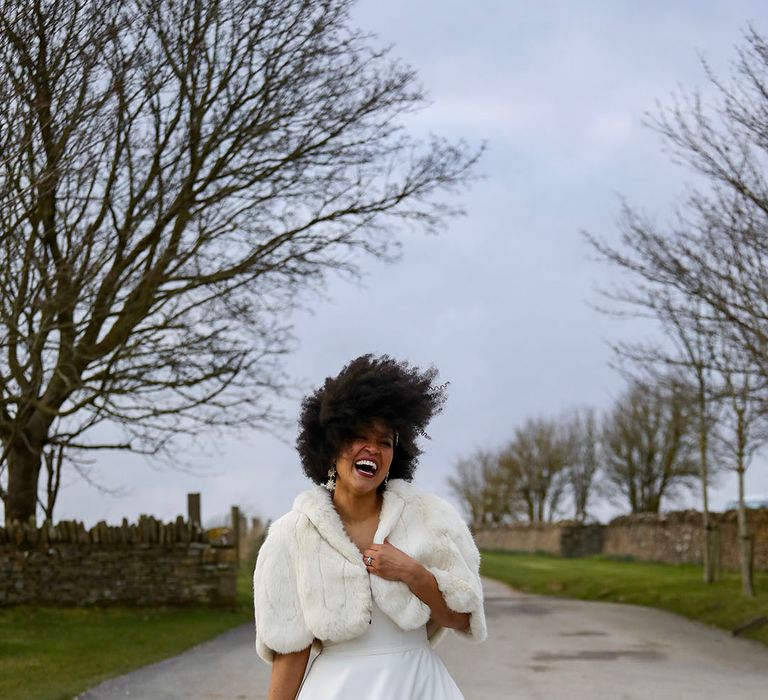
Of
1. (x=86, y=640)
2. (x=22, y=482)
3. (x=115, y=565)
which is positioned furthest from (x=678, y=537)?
(x=86, y=640)

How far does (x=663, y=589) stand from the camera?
24.5 meters

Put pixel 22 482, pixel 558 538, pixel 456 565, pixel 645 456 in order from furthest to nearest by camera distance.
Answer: pixel 645 456 < pixel 558 538 < pixel 22 482 < pixel 456 565

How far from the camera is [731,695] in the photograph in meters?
12.1

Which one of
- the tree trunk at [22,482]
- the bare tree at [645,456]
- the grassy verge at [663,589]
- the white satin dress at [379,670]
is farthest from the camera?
the bare tree at [645,456]

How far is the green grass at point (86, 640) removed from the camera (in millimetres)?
12836

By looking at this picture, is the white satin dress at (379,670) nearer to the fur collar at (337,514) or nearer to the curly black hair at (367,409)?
the fur collar at (337,514)

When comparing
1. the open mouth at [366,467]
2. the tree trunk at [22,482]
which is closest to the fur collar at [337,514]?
the open mouth at [366,467]

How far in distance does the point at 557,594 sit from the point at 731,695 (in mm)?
15785

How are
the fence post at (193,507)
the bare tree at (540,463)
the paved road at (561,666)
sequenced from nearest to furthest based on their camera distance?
1. the paved road at (561,666)
2. the fence post at (193,507)
3. the bare tree at (540,463)

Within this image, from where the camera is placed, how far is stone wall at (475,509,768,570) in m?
29.1

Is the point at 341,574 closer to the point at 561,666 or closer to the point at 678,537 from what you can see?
the point at 561,666

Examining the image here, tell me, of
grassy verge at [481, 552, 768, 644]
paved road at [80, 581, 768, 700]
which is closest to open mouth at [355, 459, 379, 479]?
paved road at [80, 581, 768, 700]

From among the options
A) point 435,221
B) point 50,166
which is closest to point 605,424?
point 435,221

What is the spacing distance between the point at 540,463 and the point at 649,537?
104 feet
